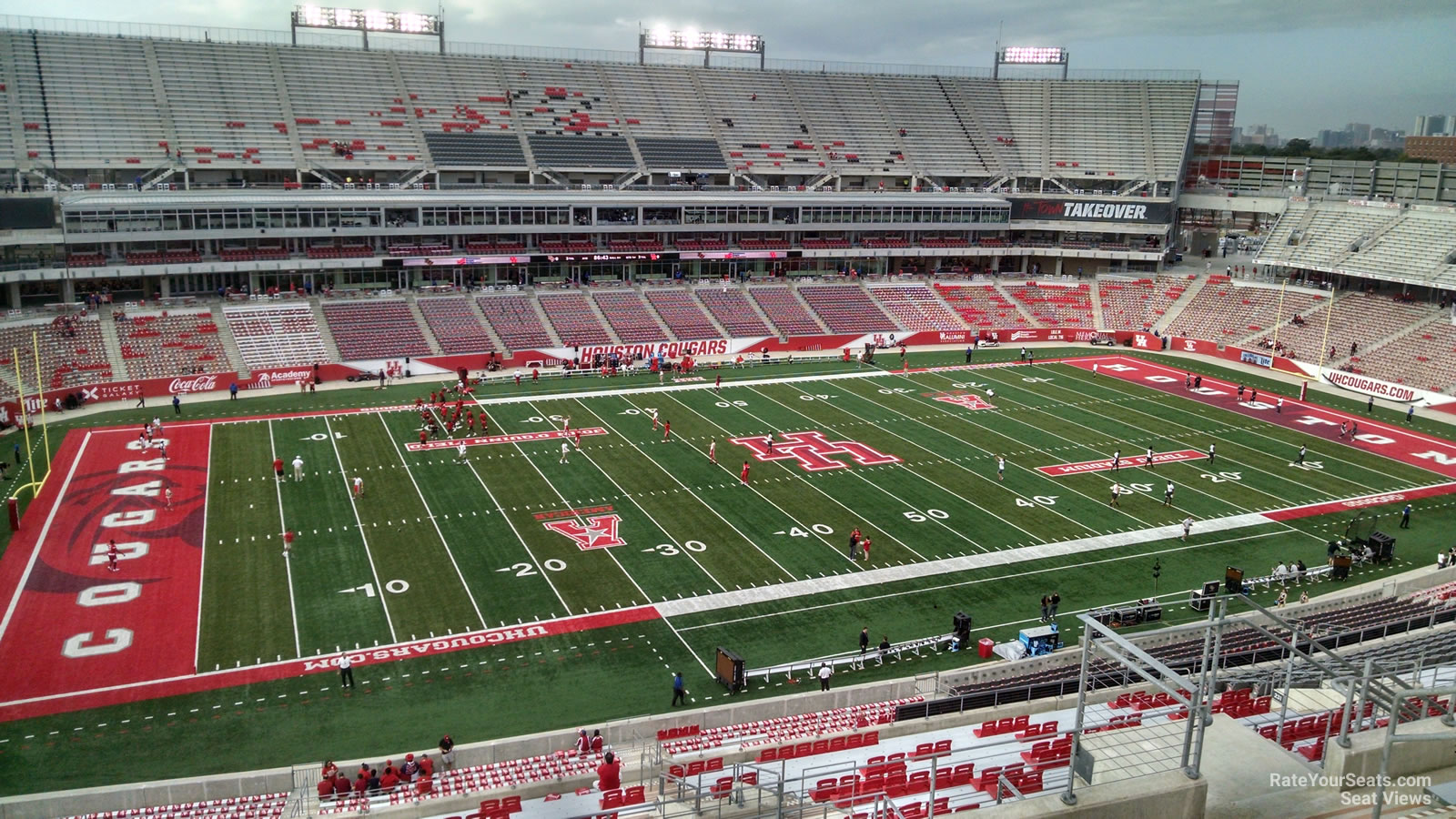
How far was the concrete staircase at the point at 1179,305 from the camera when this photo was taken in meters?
65.4

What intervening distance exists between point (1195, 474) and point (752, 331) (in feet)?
→ 92.7

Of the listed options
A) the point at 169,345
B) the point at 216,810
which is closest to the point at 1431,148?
the point at 169,345

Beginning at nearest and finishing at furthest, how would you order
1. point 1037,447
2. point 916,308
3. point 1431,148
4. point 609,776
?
point 609,776 → point 1037,447 → point 916,308 → point 1431,148

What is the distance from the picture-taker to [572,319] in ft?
197

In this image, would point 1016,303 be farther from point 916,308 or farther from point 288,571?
point 288,571

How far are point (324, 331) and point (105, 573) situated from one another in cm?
2708

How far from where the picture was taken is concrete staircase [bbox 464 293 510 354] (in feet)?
184

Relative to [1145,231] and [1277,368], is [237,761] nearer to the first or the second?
[1277,368]

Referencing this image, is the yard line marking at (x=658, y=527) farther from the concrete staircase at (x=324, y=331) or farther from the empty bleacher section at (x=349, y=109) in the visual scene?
the empty bleacher section at (x=349, y=109)

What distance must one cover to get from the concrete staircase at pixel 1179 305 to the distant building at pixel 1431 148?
63028 millimetres

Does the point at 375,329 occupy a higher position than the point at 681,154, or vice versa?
the point at 681,154

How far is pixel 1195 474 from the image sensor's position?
130 feet

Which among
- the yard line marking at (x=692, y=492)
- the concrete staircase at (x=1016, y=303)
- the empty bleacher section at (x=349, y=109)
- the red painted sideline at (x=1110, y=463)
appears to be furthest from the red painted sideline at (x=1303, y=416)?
the empty bleacher section at (x=349, y=109)

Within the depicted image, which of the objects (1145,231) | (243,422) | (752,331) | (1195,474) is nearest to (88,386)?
(243,422)
